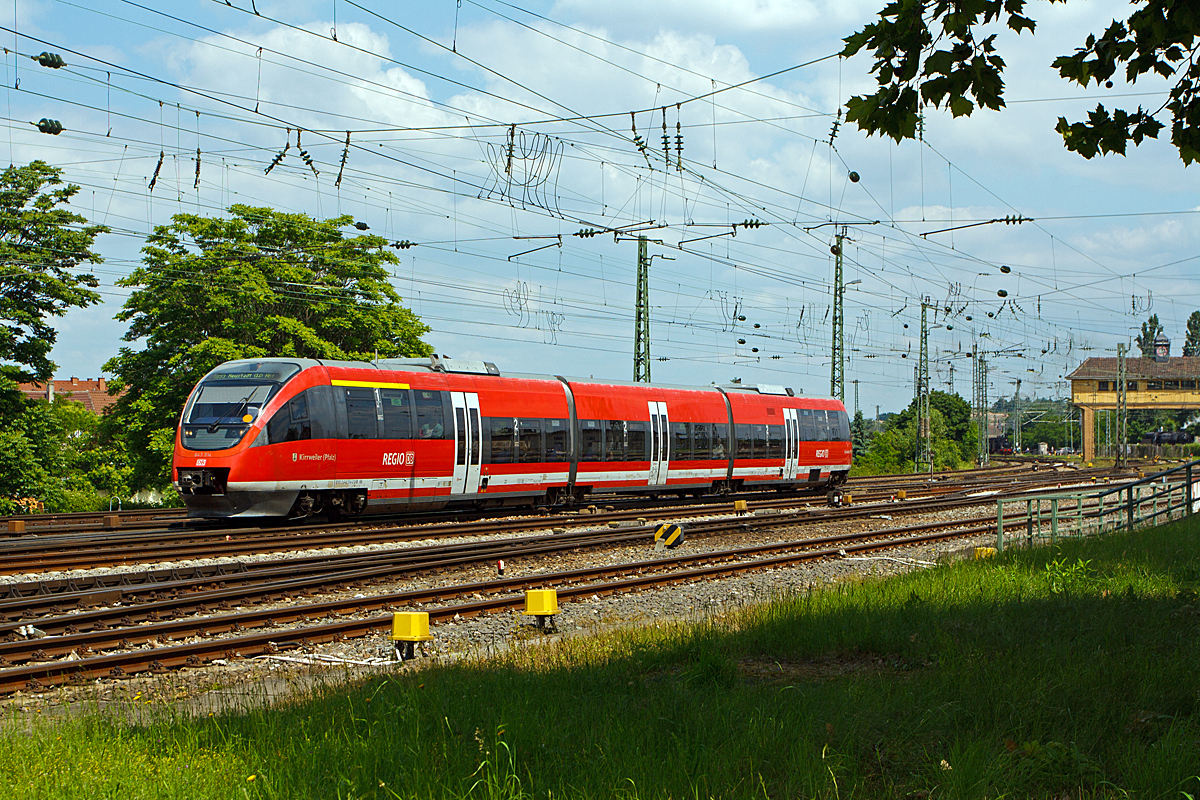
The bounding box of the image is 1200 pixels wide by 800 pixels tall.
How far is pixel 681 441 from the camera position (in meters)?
30.6

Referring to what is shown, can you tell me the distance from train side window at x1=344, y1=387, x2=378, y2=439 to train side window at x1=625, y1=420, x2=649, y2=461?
28.7 feet

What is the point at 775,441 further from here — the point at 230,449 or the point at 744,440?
the point at 230,449

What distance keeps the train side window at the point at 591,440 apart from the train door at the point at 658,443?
2213 mm

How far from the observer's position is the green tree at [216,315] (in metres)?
39.7

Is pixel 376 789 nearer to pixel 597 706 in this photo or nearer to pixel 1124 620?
pixel 597 706

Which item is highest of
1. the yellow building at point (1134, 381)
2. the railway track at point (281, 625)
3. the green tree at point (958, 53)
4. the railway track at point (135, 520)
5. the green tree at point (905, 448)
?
the yellow building at point (1134, 381)

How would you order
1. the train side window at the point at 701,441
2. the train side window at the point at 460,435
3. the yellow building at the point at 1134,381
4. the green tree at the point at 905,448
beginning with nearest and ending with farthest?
the train side window at the point at 460,435, the train side window at the point at 701,441, the green tree at the point at 905,448, the yellow building at the point at 1134,381

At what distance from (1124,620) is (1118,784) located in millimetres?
4431

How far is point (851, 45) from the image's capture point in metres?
6.50

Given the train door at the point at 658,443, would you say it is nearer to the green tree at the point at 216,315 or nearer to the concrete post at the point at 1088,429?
the green tree at the point at 216,315

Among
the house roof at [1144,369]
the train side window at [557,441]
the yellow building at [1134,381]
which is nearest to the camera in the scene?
the train side window at [557,441]

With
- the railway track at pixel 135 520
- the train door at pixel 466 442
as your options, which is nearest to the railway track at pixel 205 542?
the railway track at pixel 135 520

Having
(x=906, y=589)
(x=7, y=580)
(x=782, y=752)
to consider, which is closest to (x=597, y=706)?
(x=782, y=752)

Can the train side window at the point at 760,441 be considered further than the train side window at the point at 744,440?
Yes
